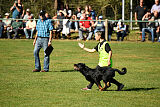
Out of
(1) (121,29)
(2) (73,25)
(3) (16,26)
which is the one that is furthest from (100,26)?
(3) (16,26)

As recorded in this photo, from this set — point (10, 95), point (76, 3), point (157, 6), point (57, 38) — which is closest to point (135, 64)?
point (10, 95)

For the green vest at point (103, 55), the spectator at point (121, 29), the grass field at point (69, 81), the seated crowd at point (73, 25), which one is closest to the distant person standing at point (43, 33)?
the grass field at point (69, 81)

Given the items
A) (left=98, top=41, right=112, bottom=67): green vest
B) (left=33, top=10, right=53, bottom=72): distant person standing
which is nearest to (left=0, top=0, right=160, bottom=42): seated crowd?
(left=33, top=10, right=53, bottom=72): distant person standing

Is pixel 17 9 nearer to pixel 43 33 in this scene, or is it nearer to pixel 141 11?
pixel 141 11

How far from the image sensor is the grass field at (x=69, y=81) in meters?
8.52

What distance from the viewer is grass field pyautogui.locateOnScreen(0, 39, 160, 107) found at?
8.52m

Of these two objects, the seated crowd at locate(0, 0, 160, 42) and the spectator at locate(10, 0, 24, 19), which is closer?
the seated crowd at locate(0, 0, 160, 42)

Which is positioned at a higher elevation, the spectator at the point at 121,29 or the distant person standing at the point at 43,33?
the distant person standing at the point at 43,33

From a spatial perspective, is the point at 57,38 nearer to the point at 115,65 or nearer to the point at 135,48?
the point at 135,48

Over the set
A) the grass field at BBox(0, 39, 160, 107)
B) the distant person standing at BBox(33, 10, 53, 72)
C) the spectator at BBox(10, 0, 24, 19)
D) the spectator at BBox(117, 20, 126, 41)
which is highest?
the spectator at BBox(10, 0, 24, 19)

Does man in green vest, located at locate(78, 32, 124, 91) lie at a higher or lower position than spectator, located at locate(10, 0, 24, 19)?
lower

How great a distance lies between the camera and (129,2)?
114 ft

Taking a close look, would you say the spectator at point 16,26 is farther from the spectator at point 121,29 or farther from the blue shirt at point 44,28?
Answer: the blue shirt at point 44,28

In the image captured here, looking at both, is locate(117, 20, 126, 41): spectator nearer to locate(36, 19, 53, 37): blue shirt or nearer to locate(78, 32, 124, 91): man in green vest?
locate(36, 19, 53, 37): blue shirt
